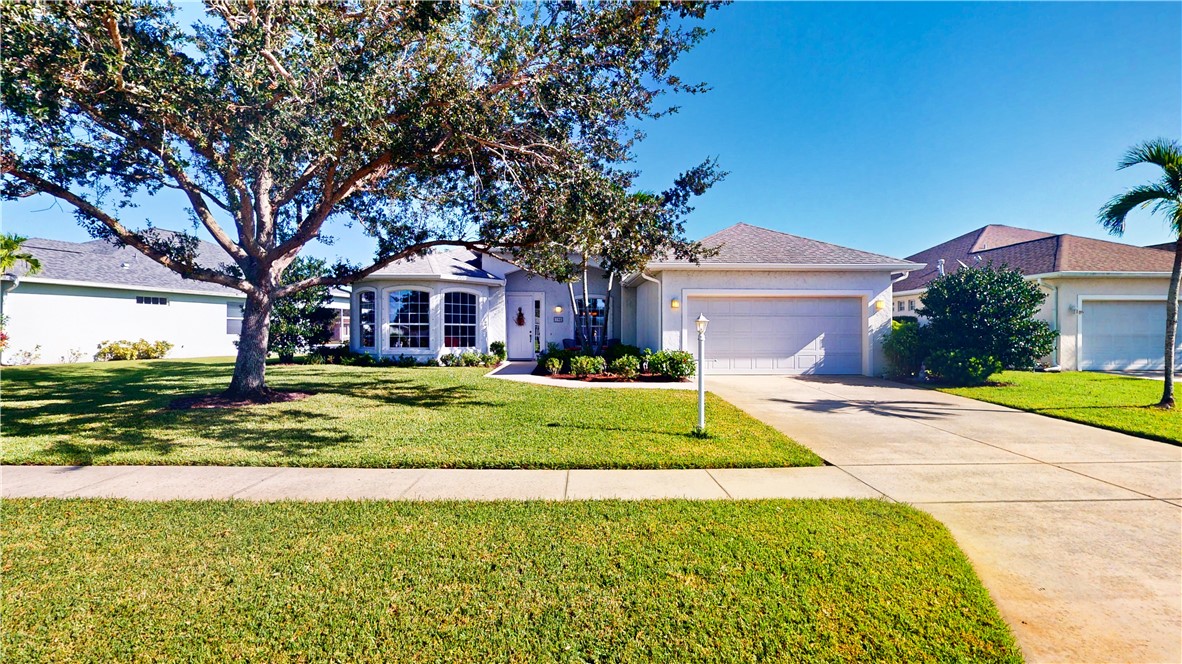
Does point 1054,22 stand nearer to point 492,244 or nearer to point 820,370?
point 820,370

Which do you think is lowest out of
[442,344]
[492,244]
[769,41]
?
[442,344]

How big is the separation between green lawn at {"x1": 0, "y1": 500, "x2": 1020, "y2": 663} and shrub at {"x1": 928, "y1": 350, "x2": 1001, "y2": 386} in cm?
982

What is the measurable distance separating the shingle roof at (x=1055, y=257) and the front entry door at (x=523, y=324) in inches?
551

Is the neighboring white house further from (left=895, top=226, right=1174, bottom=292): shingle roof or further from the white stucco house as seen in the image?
(left=895, top=226, right=1174, bottom=292): shingle roof

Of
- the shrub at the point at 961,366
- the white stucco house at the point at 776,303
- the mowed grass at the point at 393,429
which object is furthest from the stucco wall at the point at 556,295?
the shrub at the point at 961,366

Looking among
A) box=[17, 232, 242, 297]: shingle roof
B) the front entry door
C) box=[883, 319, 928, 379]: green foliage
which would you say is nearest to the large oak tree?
box=[883, 319, 928, 379]: green foliage

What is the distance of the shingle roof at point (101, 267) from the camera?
16.7 m

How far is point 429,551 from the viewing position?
3.17 metres

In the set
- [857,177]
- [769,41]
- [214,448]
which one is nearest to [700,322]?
[214,448]

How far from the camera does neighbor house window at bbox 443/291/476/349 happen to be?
54.2 feet

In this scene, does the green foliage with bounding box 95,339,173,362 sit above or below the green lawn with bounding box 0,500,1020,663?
above

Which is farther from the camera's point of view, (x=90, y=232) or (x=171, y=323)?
(x=171, y=323)

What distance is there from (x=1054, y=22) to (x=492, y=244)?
11.5m

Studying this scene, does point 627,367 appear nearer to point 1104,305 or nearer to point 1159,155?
Answer: point 1159,155
